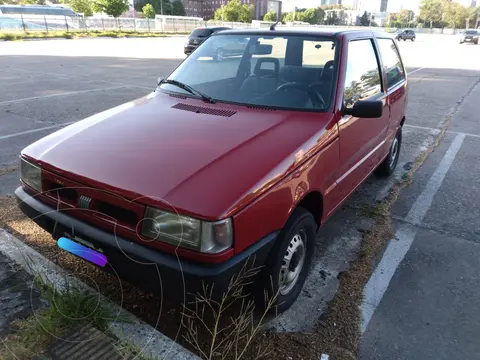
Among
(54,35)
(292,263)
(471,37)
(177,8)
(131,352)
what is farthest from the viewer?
(177,8)

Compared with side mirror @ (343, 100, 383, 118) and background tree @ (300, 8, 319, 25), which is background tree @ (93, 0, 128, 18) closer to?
side mirror @ (343, 100, 383, 118)

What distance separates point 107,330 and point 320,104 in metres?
2.12

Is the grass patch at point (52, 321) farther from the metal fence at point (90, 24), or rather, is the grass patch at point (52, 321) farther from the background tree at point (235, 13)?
the background tree at point (235, 13)

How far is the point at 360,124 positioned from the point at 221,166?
1.63 m

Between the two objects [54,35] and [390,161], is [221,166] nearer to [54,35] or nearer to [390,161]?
[390,161]

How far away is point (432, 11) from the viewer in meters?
106

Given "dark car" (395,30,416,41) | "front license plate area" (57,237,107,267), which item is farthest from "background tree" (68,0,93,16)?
"front license plate area" (57,237,107,267)

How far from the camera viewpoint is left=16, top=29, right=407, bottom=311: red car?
80.4 inches

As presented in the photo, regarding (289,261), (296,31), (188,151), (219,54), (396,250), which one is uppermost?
(296,31)

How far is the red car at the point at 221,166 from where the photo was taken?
6.70 ft

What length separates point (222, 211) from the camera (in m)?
1.96

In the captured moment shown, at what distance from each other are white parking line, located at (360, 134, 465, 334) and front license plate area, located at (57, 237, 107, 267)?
1666 mm

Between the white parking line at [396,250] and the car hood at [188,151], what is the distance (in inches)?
46.0

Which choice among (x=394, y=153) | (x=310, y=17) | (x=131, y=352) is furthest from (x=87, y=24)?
(x=310, y=17)
